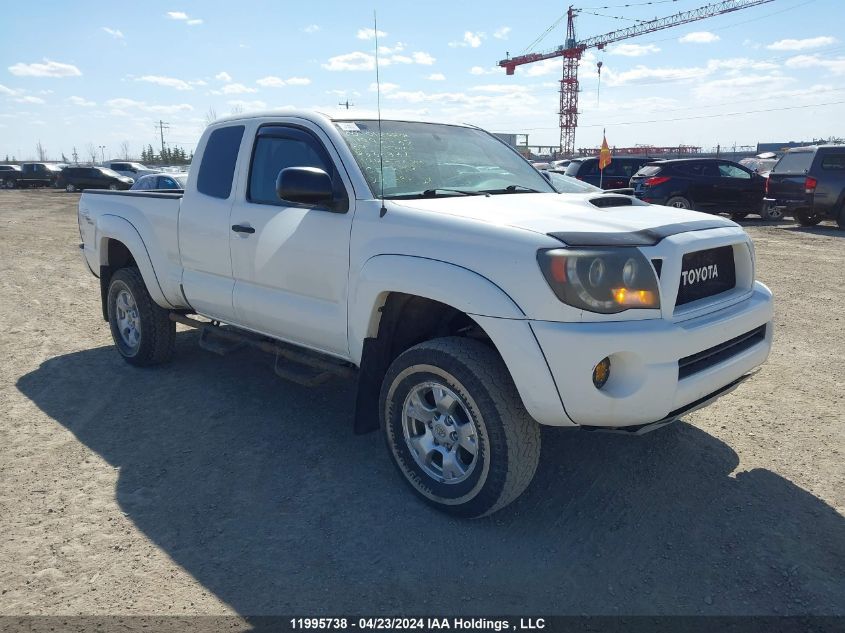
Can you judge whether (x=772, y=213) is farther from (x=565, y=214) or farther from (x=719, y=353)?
(x=565, y=214)

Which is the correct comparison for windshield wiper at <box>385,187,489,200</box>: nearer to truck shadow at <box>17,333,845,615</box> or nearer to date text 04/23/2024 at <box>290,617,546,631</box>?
truck shadow at <box>17,333,845,615</box>

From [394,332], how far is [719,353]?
5.25 ft

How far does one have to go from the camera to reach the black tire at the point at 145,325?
5387 mm

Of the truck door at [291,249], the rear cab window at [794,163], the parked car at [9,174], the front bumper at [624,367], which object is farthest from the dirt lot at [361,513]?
the parked car at [9,174]

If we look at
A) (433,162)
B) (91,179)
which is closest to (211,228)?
(433,162)

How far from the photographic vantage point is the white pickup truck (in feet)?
9.13

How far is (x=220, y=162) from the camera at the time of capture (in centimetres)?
459

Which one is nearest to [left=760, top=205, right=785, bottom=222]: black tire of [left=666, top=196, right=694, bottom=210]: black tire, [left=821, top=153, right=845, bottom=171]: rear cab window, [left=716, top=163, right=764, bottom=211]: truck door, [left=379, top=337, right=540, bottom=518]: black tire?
[left=716, top=163, right=764, bottom=211]: truck door

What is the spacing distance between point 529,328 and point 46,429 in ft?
11.2

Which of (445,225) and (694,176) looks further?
(694,176)

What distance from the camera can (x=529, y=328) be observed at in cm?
278

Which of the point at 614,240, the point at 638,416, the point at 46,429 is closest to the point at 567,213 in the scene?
the point at 614,240

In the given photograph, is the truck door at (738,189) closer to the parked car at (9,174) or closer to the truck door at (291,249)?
the truck door at (291,249)

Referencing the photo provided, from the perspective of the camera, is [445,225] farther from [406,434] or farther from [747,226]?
[747,226]
